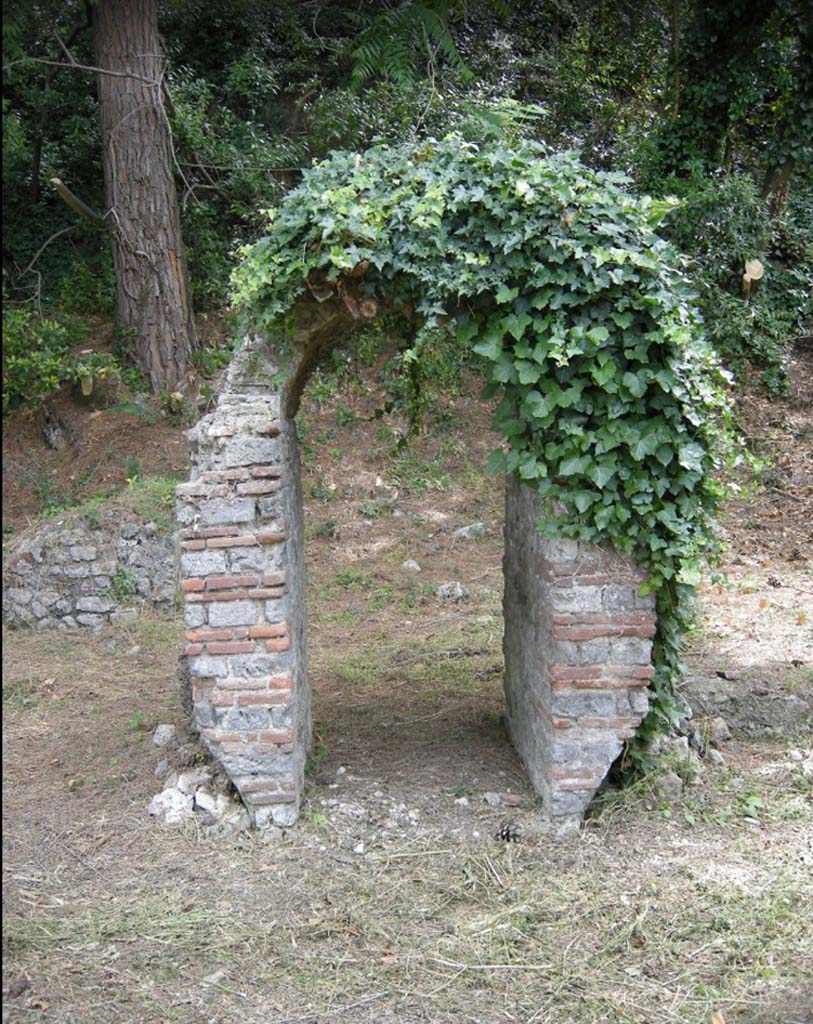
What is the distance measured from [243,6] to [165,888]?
12.3m

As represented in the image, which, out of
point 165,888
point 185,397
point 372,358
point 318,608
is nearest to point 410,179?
point 372,358

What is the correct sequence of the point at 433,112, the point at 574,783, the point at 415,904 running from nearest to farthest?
the point at 415,904, the point at 574,783, the point at 433,112

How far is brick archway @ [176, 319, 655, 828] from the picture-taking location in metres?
5.03

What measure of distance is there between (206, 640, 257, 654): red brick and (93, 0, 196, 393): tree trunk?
7.58m

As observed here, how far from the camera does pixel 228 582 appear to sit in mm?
5094

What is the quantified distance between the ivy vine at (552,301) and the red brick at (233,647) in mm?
1669

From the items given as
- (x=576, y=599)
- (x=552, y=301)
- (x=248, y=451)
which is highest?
(x=552, y=301)

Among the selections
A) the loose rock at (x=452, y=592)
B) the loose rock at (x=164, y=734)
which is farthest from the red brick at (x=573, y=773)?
the loose rock at (x=452, y=592)

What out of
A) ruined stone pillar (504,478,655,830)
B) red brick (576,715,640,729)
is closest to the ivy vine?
ruined stone pillar (504,478,655,830)

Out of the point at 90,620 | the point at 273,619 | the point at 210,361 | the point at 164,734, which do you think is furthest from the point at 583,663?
the point at 210,361

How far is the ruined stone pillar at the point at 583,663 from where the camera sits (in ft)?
16.4

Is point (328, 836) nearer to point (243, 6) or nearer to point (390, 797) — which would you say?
point (390, 797)

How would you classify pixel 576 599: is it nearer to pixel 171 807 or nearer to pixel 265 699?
pixel 265 699

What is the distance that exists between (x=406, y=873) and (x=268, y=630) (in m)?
1.44
